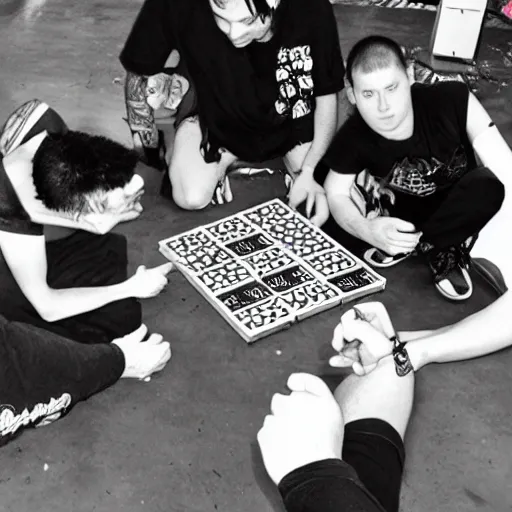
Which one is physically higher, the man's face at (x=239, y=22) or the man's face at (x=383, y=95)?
the man's face at (x=239, y=22)

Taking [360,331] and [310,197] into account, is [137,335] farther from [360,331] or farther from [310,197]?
[310,197]

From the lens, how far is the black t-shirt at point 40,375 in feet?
4.11

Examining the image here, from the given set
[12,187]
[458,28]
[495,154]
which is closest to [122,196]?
[12,187]

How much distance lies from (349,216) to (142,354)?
61cm

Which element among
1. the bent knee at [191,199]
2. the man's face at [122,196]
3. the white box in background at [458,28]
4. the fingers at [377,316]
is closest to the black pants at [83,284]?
the man's face at [122,196]

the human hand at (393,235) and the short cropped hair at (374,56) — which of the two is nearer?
the short cropped hair at (374,56)

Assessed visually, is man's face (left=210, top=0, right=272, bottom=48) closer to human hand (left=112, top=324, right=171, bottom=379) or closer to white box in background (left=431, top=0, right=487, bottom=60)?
human hand (left=112, top=324, right=171, bottom=379)

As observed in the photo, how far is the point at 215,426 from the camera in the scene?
1431 mm

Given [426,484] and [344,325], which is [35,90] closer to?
[344,325]

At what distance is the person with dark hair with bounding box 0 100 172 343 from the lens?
132cm

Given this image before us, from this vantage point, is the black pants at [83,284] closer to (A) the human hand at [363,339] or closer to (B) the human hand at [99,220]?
(B) the human hand at [99,220]

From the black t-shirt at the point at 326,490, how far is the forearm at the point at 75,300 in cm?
58

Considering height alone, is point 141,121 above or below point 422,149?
below

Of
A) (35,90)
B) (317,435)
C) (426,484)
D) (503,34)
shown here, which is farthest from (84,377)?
(503,34)
